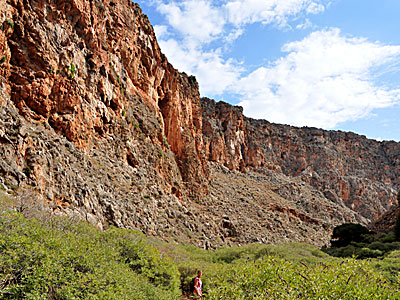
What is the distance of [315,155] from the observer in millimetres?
91375

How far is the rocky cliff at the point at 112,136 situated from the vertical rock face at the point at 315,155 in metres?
16.3

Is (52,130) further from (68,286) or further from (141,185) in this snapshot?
(68,286)

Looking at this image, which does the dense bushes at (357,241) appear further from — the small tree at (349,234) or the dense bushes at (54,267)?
the dense bushes at (54,267)

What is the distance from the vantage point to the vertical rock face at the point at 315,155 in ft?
235

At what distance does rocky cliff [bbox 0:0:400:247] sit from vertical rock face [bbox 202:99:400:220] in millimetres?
16346

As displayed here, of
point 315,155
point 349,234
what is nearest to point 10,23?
point 349,234

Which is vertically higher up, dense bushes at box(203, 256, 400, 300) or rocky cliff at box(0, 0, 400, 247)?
rocky cliff at box(0, 0, 400, 247)

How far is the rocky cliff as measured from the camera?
604 inches

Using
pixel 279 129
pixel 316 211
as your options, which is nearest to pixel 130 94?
pixel 316 211

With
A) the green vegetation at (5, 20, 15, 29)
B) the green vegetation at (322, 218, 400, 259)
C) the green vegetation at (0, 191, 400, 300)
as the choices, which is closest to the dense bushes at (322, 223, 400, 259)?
the green vegetation at (322, 218, 400, 259)

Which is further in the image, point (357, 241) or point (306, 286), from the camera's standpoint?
point (357, 241)

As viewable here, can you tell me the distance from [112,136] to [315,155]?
81779mm

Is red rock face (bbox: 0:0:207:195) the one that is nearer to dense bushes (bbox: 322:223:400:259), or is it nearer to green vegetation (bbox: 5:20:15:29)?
green vegetation (bbox: 5:20:15:29)

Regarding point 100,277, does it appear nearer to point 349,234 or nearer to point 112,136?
point 112,136
